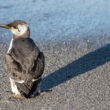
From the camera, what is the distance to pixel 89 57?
8.88m

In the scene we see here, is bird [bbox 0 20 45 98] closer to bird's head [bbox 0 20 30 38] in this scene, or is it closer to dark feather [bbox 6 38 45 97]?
dark feather [bbox 6 38 45 97]

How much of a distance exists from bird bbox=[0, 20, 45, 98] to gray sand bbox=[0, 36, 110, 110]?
0.16m

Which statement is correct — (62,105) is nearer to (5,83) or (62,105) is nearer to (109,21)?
(5,83)

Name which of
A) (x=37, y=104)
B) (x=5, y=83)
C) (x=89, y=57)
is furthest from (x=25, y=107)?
(x=89, y=57)

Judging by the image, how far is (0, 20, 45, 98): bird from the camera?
7.21 m

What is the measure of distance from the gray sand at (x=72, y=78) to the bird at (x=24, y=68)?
0.16 meters

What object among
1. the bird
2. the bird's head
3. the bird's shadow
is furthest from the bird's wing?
the bird's shadow

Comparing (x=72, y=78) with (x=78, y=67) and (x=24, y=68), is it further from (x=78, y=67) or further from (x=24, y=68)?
(x=24, y=68)

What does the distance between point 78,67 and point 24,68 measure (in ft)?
4.92

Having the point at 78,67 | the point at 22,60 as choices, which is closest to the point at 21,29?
the point at 22,60

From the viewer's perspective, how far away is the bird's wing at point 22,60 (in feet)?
23.6

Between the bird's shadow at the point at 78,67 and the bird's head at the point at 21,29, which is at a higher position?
the bird's head at the point at 21,29

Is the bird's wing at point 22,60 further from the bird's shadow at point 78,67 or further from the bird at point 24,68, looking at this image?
the bird's shadow at point 78,67

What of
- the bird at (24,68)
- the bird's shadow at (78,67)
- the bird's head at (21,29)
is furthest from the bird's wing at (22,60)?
the bird's shadow at (78,67)
